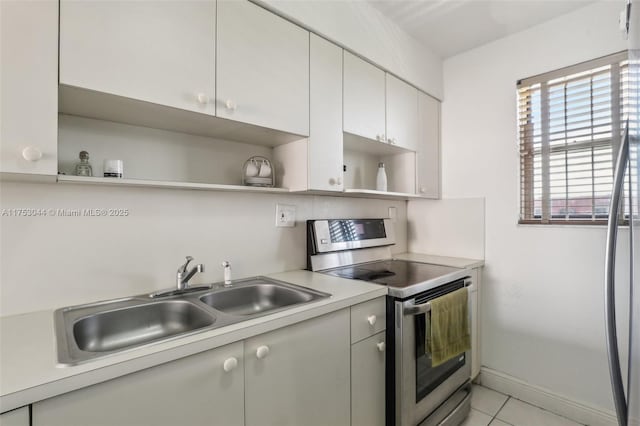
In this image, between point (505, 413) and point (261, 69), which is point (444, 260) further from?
point (261, 69)

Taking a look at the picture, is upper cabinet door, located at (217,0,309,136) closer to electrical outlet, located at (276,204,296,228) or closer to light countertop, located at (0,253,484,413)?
electrical outlet, located at (276,204,296,228)

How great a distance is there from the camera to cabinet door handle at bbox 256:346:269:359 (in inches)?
39.2

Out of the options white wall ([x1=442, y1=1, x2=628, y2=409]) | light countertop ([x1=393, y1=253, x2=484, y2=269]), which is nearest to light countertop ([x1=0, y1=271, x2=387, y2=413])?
light countertop ([x1=393, y1=253, x2=484, y2=269])

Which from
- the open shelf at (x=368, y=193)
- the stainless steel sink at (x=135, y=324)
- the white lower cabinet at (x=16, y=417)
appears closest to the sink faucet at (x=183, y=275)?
the stainless steel sink at (x=135, y=324)

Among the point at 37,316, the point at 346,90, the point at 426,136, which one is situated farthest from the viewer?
the point at 426,136

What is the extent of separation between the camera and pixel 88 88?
37.8 inches

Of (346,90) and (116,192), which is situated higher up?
(346,90)

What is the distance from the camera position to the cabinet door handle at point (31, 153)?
854mm

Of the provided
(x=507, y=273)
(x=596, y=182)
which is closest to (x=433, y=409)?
(x=507, y=273)

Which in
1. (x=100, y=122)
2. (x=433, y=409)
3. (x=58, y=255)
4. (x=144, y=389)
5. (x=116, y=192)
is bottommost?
(x=433, y=409)

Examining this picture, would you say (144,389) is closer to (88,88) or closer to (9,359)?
(9,359)

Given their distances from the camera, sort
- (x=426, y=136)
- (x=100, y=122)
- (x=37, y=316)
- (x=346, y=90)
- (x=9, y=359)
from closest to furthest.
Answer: (x=9, y=359) < (x=37, y=316) < (x=100, y=122) < (x=346, y=90) < (x=426, y=136)

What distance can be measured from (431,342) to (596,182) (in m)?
1.39

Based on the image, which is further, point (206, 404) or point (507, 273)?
point (507, 273)
